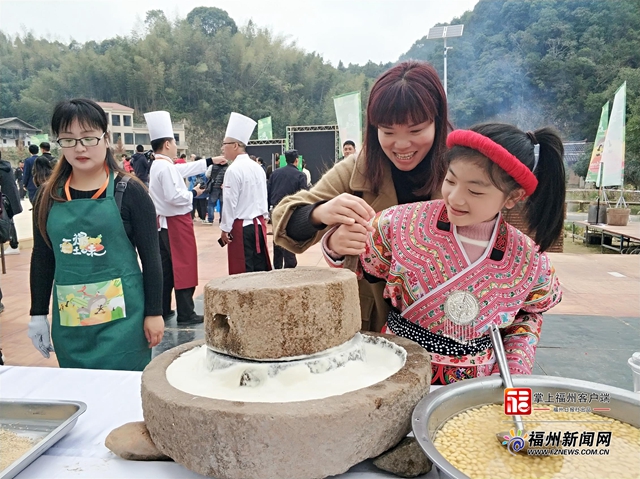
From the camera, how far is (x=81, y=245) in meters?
1.80

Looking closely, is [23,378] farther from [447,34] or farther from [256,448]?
[447,34]

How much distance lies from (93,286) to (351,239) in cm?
115

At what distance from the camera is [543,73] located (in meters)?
4.91

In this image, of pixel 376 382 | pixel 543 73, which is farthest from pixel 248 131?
pixel 376 382

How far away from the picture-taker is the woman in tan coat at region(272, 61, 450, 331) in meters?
1.38

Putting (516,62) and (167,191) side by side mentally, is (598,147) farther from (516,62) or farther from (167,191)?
(167,191)

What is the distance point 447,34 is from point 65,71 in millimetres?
17068

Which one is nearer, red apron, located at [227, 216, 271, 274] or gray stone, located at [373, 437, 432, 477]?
gray stone, located at [373, 437, 432, 477]

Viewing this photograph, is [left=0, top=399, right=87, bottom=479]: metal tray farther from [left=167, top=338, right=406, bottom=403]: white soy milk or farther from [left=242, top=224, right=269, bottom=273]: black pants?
[left=242, top=224, right=269, bottom=273]: black pants

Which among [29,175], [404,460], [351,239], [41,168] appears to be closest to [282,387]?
[404,460]

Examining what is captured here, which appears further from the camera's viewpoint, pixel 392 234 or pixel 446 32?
pixel 446 32

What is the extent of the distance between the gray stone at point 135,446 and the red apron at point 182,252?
3255 millimetres

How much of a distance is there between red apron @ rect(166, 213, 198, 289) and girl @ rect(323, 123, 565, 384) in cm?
319

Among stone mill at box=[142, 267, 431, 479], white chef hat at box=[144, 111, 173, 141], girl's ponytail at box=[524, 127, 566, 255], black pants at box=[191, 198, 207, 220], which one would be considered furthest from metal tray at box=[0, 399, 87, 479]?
black pants at box=[191, 198, 207, 220]
